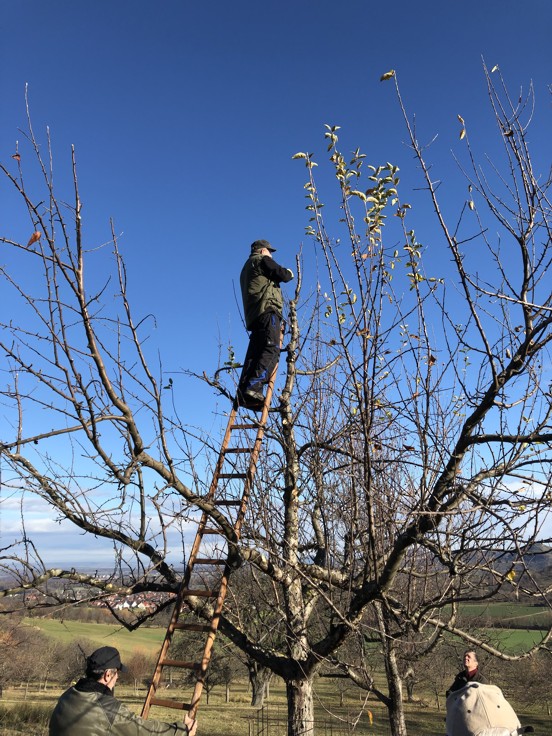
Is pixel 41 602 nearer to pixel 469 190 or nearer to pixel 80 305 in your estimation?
pixel 80 305

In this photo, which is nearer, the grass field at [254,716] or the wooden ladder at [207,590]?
the wooden ladder at [207,590]

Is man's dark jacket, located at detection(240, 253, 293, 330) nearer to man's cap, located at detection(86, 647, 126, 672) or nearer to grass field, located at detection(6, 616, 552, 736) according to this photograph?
man's cap, located at detection(86, 647, 126, 672)

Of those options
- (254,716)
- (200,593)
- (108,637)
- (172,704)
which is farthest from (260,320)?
(108,637)

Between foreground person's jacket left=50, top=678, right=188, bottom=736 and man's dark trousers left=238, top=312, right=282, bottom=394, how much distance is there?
8.32 feet

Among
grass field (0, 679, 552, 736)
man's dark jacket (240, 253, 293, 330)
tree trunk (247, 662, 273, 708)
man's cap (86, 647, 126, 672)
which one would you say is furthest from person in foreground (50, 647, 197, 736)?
tree trunk (247, 662, 273, 708)

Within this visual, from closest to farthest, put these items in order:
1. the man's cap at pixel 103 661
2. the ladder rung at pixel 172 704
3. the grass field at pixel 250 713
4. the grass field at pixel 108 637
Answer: the man's cap at pixel 103 661
the ladder rung at pixel 172 704
the grass field at pixel 250 713
the grass field at pixel 108 637

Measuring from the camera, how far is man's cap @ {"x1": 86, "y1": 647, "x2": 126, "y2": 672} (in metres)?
3.12

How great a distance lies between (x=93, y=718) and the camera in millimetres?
2936

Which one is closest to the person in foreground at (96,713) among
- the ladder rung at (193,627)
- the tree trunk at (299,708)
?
the ladder rung at (193,627)

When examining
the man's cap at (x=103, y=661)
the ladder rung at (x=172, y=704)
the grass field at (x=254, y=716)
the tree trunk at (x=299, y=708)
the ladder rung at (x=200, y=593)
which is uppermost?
the ladder rung at (x=200, y=593)

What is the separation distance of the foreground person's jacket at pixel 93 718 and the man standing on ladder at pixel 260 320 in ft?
8.16

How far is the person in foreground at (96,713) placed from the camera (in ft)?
9.57

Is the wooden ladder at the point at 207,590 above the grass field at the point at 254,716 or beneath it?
above

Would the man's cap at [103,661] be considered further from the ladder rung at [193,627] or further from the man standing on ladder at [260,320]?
the man standing on ladder at [260,320]
